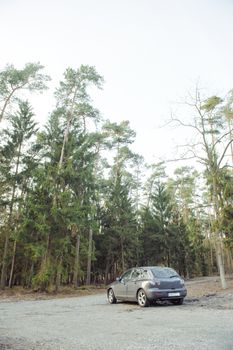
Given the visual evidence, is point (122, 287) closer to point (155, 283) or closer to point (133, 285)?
point (133, 285)

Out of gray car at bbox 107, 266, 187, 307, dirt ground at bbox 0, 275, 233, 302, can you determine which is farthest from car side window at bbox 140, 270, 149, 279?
dirt ground at bbox 0, 275, 233, 302

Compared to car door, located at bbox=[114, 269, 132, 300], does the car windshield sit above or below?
above

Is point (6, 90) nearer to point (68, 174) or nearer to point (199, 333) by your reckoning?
point (68, 174)

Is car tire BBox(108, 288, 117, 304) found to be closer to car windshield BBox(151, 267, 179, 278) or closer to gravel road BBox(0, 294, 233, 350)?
car windshield BBox(151, 267, 179, 278)

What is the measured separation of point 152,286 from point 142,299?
838 millimetres

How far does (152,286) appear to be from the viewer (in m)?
11.7

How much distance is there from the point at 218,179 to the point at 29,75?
51.5 ft

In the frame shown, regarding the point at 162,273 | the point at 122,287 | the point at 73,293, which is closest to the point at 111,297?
the point at 122,287

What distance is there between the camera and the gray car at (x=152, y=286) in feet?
38.4

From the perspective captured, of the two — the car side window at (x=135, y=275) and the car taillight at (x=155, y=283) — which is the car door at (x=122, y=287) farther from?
the car taillight at (x=155, y=283)

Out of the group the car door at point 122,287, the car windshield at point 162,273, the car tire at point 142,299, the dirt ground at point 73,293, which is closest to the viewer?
the car tire at point 142,299

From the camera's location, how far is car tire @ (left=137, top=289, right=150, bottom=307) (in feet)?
39.1

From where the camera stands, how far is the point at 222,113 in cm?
2102

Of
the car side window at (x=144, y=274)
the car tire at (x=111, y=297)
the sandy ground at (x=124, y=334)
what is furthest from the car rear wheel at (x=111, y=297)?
the sandy ground at (x=124, y=334)
